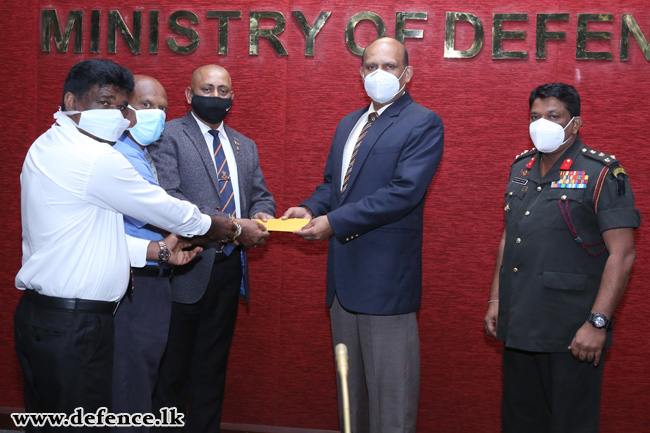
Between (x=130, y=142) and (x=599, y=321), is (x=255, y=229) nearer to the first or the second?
(x=130, y=142)

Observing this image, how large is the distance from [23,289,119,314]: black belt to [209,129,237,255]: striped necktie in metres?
1.05

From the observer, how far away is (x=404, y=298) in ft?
8.69

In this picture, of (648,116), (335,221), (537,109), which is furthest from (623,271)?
(648,116)

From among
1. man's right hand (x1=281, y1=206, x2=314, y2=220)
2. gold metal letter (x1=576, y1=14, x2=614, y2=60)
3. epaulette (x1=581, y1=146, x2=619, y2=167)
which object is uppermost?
gold metal letter (x1=576, y1=14, x2=614, y2=60)

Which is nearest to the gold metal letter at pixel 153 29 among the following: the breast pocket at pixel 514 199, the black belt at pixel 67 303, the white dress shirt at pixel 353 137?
the white dress shirt at pixel 353 137

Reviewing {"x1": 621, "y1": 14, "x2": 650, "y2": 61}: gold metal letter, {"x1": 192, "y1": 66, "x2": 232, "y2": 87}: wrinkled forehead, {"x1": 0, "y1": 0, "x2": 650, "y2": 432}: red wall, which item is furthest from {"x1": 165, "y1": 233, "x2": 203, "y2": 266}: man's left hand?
{"x1": 621, "y1": 14, "x2": 650, "y2": 61}: gold metal letter

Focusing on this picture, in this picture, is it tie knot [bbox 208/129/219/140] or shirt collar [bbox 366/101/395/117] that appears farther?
tie knot [bbox 208/129/219/140]

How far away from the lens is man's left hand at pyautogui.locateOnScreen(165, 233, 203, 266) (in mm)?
2639

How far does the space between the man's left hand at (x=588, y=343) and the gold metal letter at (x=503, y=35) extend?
1836 millimetres

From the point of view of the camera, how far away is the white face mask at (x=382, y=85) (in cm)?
277

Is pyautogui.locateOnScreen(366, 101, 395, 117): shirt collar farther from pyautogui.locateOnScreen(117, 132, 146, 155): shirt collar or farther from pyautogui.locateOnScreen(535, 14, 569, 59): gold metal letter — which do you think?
pyautogui.locateOnScreen(535, 14, 569, 59): gold metal letter

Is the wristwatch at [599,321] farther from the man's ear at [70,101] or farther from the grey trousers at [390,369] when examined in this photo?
the man's ear at [70,101]

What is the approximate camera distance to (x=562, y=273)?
244 centimetres

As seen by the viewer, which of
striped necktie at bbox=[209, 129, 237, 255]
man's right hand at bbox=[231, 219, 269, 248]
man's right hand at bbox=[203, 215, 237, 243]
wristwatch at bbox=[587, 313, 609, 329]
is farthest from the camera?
striped necktie at bbox=[209, 129, 237, 255]
